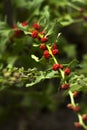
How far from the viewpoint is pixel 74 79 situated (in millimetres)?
1318

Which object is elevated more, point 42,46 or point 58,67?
point 42,46

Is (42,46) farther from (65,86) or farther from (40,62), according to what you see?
(65,86)

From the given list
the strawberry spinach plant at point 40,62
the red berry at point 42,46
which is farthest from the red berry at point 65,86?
the red berry at point 42,46

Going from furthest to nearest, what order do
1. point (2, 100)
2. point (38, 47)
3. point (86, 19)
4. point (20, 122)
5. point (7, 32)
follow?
1. point (20, 122)
2. point (2, 100)
3. point (86, 19)
4. point (7, 32)
5. point (38, 47)

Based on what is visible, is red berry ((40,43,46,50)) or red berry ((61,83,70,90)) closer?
red berry ((61,83,70,90))

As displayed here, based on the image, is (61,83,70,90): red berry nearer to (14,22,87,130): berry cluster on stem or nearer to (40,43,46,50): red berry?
(14,22,87,130): berry cluster on stem

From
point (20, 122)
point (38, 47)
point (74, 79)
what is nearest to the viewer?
point (74, 79)

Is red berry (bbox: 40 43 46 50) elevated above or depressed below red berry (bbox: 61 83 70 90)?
→ above

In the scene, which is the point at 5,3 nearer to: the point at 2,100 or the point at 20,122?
the point at 2,100

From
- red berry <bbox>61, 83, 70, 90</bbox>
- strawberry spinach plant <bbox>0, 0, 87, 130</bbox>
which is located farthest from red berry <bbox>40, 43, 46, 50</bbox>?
red berry <bbox>61, 83, 70, 90</bbox>

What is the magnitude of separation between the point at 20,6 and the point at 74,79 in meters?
0.71

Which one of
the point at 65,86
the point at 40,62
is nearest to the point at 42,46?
the point at 40,62

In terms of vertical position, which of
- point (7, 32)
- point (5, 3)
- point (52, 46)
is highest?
point (5, 3)

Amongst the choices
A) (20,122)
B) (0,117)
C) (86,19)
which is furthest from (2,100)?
(86,19)
